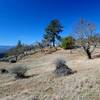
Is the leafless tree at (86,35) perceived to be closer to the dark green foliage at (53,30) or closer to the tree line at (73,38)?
the tree line at (73,38)

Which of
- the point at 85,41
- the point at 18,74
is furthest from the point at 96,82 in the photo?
the point at 85,41

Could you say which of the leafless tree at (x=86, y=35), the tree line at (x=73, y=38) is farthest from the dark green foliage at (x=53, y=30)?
the leafless tree at (x=86, y=35)

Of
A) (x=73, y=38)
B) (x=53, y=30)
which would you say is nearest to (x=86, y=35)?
(x=73, y=38)

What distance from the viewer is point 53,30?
64438mm

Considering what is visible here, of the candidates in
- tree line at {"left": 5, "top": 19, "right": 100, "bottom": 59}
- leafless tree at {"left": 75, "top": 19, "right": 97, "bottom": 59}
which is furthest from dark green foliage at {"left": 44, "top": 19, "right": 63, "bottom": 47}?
leafless tree at {"left": 75, "top": 19, "right": 97, "bottom": 59}

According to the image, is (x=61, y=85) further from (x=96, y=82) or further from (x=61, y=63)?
(x=61, y=63)

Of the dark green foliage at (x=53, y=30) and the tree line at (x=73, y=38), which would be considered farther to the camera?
Result: the dark green foliage at (x=53, y=30)

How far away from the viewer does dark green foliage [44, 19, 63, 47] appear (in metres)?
64.4

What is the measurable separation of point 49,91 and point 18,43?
2751 inches

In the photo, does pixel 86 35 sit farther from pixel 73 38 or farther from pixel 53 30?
pixel 53 30

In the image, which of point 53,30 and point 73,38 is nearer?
point 73,38

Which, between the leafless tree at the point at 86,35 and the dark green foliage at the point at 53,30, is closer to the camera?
the leafless tree at the point at 86,35

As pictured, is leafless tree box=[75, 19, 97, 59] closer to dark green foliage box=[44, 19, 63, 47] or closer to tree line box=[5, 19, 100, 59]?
tree line box=[5, 19, 100, 59]

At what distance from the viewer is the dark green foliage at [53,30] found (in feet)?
211
